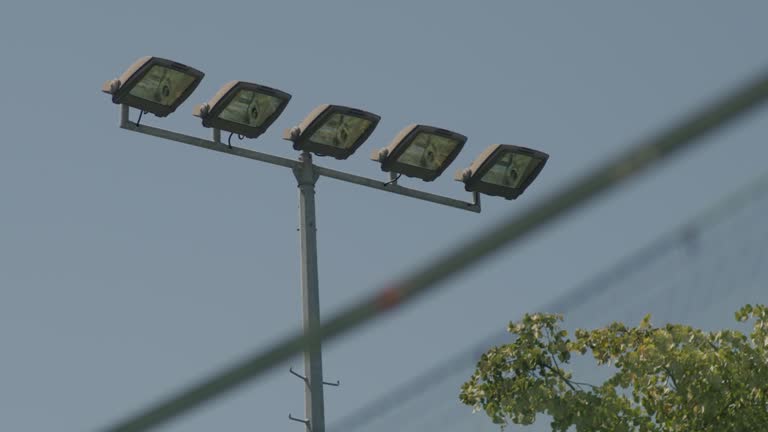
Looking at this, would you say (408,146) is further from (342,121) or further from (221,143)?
(221,143)

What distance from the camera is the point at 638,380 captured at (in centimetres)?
1402

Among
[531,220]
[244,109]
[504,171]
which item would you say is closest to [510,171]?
[504,171]

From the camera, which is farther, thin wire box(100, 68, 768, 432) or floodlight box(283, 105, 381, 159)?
floodlight box(283, 105, 381, 159)

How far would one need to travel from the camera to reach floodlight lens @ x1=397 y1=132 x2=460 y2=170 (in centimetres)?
1490

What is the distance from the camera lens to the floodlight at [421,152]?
14805mm

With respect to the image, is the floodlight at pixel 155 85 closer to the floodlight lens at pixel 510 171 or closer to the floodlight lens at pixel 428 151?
the floodlight lens at pixel 428 151

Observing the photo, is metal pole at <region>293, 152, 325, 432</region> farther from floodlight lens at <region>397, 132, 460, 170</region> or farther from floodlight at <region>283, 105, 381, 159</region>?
floodlight lens at <region>397, 132, 460, 170</region>

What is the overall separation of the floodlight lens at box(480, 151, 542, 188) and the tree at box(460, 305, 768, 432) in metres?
1.42

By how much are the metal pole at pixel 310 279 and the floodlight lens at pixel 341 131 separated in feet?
1.25

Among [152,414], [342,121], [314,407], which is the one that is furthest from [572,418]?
[152,414]

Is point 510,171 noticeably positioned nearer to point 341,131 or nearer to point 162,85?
point 341,131

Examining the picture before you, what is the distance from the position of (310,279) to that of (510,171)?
240cm

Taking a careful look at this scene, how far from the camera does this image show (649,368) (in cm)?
1405

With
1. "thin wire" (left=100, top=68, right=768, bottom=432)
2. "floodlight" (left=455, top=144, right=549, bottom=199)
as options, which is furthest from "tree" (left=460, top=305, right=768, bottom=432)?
"thin wire" (left=100, top=68, right=768, bottom=432)
